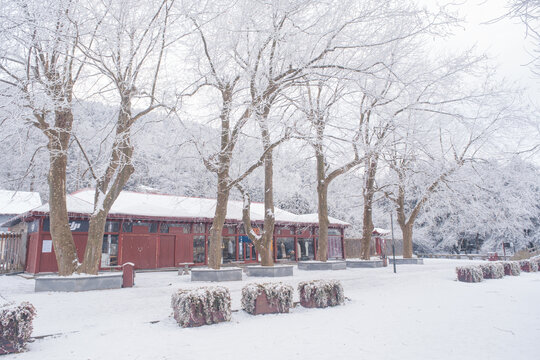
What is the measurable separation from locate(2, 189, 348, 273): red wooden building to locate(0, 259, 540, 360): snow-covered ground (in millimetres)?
8153

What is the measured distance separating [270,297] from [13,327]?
180 inches

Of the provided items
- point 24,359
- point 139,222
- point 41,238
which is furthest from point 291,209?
point 24,359

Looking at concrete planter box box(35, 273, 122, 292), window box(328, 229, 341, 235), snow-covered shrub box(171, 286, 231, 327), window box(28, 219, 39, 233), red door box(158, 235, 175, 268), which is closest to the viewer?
snow-covered shrub box(171, 286, 231, 327)

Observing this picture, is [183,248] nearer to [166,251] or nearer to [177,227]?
[166,251]

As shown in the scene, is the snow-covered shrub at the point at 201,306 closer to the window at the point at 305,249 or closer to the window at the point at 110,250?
the window at the point at 110,250

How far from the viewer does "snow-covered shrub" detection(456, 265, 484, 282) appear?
1332 cm

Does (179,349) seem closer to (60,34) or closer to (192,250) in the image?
(60,34)

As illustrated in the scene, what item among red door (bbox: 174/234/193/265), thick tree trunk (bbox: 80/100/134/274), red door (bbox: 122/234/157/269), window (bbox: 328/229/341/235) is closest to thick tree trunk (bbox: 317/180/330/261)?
red door (bbox: 174/234/193/265)

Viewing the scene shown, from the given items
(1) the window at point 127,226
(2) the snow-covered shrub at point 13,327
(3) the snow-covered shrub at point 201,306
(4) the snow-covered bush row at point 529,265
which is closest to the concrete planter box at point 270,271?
(1) the window at point 127,226

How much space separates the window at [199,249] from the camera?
22.3 metres

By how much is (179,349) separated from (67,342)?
6.47 feet

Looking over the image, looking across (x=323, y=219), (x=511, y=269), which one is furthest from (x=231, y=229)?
(x=511, y=269)

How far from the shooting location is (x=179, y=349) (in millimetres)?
5352

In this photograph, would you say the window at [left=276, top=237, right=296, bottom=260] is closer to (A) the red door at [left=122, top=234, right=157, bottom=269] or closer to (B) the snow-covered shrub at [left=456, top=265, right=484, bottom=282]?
(A) the red door at [left=122, top=234, right=157, bottom=269]
